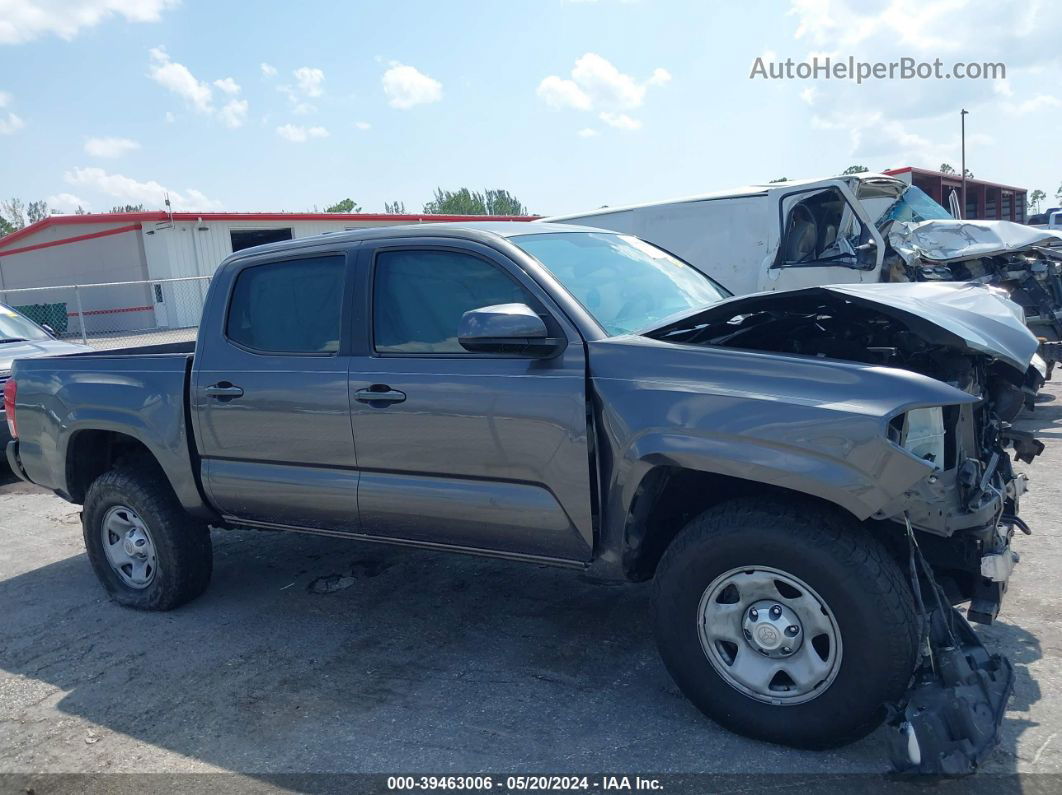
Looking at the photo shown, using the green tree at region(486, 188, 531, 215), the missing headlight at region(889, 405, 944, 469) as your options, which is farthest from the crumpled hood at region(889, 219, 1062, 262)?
the green tree at region(486, 188, 531, 215)

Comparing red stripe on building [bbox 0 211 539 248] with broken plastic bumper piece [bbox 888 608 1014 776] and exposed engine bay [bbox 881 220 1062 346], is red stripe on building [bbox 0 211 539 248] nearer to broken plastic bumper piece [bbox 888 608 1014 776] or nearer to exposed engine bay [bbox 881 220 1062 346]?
exposed engine bay [bbox 881 220 1062 346]

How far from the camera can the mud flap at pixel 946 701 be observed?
9.02ft

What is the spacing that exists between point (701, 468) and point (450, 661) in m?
1.66

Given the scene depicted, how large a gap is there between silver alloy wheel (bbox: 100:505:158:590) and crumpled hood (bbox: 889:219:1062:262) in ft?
24.9

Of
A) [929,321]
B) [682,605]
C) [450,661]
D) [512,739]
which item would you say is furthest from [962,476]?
[450,661]

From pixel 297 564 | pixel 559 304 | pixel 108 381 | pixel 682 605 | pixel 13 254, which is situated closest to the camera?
pixel 682 605

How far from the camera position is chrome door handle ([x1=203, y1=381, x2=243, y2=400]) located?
4.44m

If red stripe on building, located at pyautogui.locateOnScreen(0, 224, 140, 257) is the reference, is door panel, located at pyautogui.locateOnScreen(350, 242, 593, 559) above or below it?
below

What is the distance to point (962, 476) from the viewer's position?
3.06 meters

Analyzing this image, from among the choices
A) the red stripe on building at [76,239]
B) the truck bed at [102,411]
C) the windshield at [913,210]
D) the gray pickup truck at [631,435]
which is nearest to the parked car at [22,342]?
the truck bed at [102,411]

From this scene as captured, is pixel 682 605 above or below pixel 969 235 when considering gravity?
below

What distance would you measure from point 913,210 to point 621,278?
7.70 metres

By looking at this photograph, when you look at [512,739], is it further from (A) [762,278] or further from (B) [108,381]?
(A) [762,278]

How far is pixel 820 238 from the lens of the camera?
9.77 m
